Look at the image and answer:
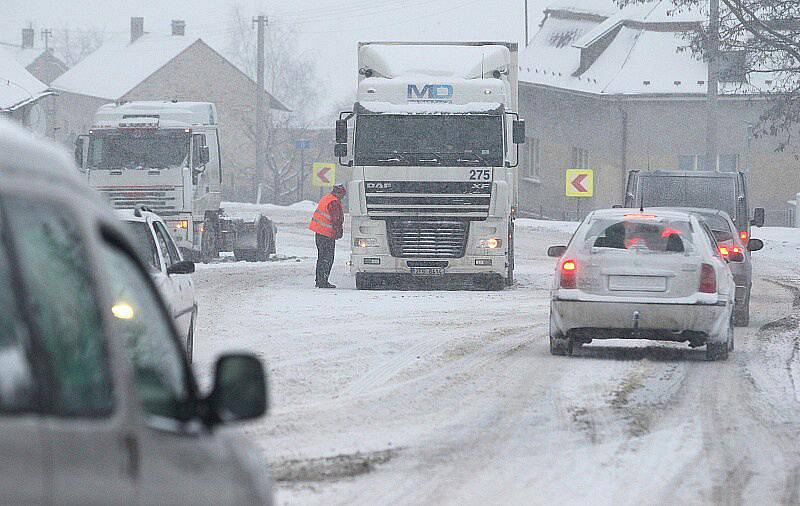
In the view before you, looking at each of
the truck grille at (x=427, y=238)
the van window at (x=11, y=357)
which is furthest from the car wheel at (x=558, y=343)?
the van window at (x=11, y=357)

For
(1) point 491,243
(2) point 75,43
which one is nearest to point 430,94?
(1) point 491,243

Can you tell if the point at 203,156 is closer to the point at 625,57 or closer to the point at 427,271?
the point at 427,271

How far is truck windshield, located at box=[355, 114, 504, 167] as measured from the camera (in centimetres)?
2352

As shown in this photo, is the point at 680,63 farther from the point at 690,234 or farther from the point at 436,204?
the point at 690,234

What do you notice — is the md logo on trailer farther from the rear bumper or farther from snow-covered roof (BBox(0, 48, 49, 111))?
snow-covered roof (BBox(0, 48, 49, 111))

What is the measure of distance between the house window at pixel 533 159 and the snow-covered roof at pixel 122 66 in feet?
98.3

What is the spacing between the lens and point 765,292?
25.0 metres

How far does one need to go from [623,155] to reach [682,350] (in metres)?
37.1

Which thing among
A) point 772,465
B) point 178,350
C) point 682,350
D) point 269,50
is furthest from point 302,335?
point 269,50

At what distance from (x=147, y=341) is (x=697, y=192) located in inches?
781

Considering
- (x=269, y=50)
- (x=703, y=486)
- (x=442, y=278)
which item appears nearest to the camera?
(x=703, y=486)

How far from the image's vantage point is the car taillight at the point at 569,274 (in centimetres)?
1384

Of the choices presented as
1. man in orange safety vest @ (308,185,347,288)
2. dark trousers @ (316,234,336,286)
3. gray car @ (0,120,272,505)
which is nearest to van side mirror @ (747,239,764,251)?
dark trousers @ (316,234,336,286)

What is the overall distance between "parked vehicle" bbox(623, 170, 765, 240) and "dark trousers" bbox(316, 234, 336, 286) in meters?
5.02
